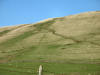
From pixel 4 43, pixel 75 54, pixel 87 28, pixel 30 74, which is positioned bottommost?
pixel 30 74

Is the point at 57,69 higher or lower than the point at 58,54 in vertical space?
lower

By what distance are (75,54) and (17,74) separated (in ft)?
37.9

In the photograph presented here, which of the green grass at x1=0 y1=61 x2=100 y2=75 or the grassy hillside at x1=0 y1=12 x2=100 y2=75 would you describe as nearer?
the green grass at x1=0 y1=61 x2=100 y2=75

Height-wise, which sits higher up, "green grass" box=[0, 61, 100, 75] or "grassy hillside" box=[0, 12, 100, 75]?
"grassy hillside" box=[0, 12, 100, 75]

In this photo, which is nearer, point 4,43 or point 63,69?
point 63,69

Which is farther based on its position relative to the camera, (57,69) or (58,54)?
(58,54)

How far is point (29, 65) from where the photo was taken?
20703mm

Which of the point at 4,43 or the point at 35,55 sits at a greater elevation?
the point at 4,43

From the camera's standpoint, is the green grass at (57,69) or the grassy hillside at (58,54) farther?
the grassy hillside at (58,54)

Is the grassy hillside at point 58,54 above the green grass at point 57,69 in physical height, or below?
above

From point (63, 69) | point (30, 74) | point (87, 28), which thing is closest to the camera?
point (30, 74)

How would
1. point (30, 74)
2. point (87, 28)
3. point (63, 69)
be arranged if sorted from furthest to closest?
point (87, 28) < point (63, 69) < point (30, 74)

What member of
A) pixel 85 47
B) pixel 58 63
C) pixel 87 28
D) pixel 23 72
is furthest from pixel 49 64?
pixel 87 28

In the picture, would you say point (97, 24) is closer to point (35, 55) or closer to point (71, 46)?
point (71, 46)
